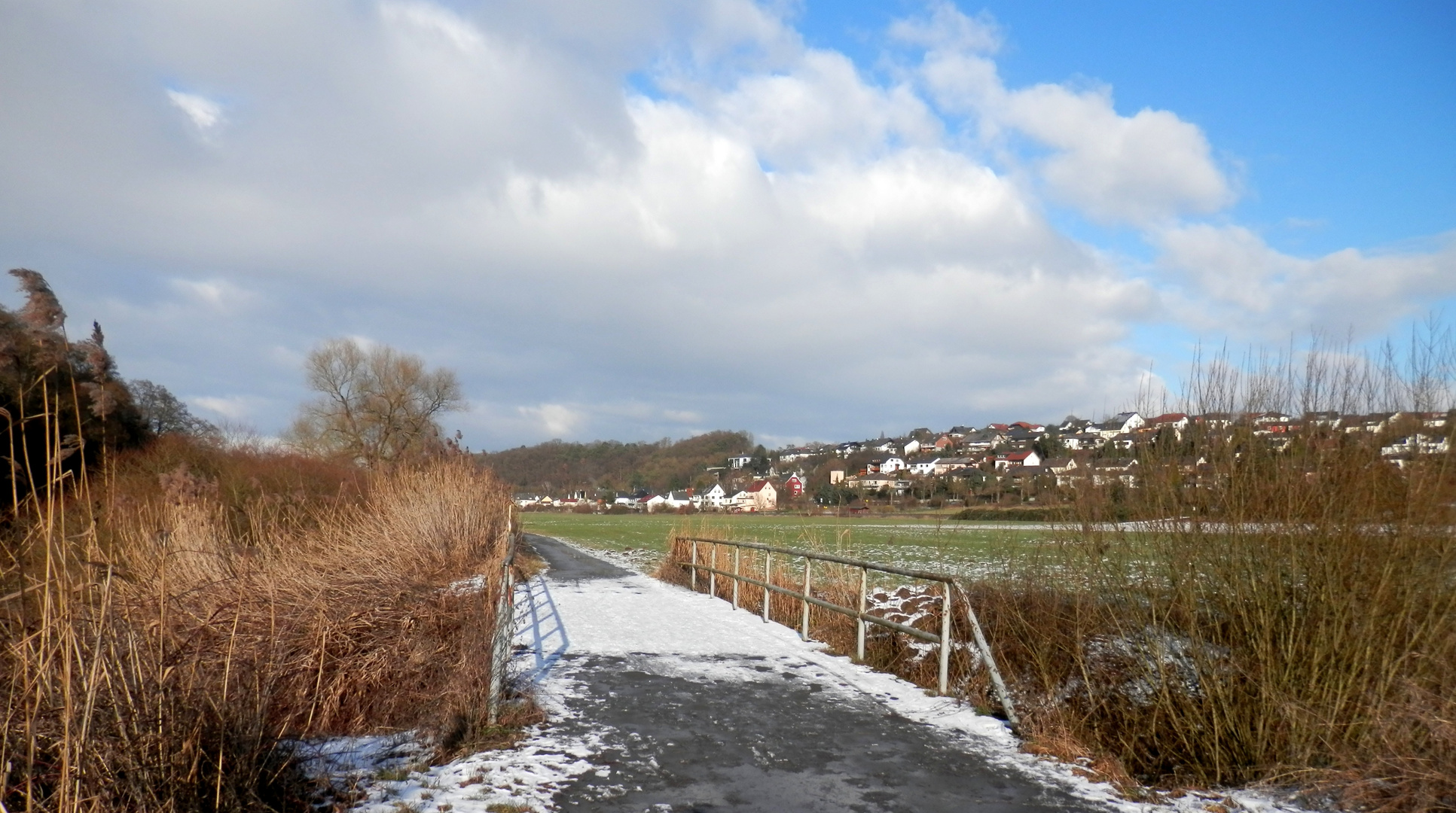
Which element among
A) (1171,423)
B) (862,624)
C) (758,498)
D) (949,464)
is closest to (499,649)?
(862,624)

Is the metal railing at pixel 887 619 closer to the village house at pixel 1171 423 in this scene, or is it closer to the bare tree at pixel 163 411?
the village house at pixel 1171 423

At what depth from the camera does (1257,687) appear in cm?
612

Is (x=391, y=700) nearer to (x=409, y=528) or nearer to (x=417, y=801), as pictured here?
(x=417, y=801)

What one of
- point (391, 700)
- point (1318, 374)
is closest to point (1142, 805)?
point (1318, 374)

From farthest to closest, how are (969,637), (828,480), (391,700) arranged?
(828,480), (969,637), (391,700)

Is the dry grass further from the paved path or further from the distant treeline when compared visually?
the distant treeline

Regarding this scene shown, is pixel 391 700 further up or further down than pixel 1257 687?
further down

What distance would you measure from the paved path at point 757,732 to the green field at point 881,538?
1733 mm

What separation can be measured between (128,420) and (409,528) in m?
7.47

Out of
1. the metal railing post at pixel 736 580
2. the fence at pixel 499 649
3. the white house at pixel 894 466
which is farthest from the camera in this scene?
the white house at pixel 894 466

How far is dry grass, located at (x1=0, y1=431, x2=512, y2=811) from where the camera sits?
3.85m

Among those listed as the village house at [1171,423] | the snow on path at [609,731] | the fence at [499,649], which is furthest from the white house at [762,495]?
the village house at [1171,423]

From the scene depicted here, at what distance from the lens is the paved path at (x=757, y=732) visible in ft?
17.8

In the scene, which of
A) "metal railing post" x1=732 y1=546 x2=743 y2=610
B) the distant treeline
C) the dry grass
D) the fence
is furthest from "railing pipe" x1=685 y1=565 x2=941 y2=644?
the distant treeline
